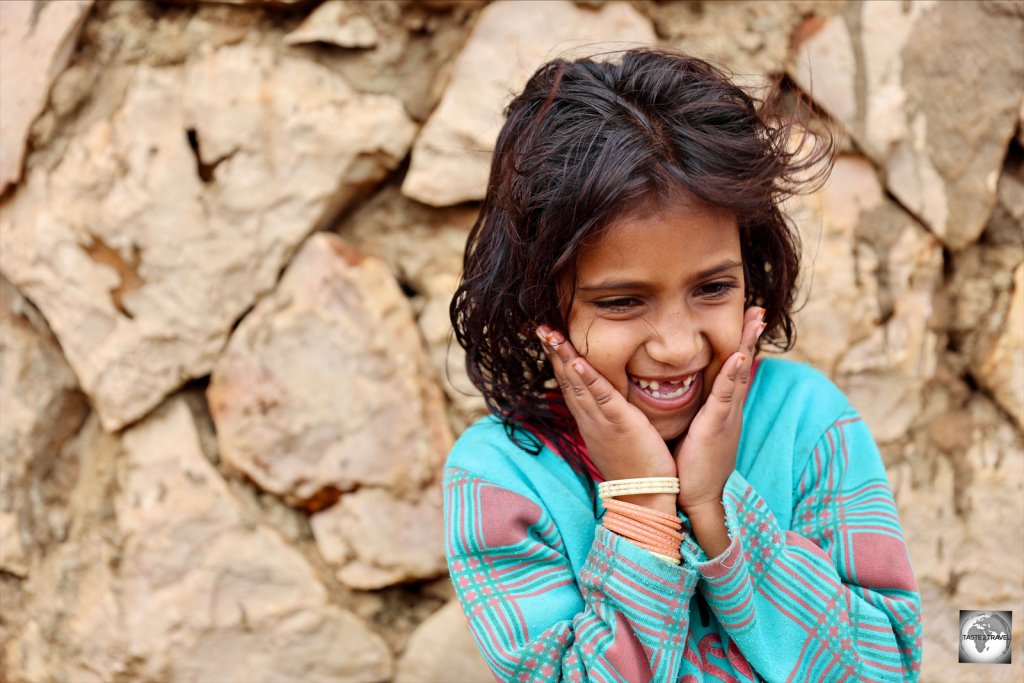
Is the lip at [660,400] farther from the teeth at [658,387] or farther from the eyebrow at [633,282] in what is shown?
the eyebrow at [633,282]

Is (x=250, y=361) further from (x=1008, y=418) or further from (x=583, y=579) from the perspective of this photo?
(x=1008, y=418)

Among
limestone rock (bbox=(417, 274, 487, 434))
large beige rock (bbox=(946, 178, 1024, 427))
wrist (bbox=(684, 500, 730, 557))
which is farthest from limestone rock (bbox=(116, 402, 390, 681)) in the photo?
large beige rock (bbox=(946, 178, 1024, 427))

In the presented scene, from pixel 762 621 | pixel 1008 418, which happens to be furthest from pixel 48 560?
pixel 1008 418

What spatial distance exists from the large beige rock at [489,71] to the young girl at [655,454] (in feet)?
1.58

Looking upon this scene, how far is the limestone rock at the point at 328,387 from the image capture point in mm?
2205

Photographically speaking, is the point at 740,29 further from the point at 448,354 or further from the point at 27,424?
the point at 27,424

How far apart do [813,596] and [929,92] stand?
123cm

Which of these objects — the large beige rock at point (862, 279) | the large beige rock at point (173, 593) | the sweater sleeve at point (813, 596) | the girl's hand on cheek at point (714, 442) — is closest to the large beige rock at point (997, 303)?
the large beige rock at point (862, 279)

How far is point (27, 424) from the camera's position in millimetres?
2277

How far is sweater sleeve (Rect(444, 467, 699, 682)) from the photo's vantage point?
1.48 metres

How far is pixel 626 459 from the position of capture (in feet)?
5.16

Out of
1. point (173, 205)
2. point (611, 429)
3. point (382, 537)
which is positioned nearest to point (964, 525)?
point (611, 429)

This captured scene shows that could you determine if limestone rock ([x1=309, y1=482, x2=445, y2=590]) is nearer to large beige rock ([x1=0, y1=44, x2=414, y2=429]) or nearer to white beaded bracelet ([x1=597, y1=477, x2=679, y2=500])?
large beige rock ([x1=0, y1=44, x2=414, y2=429])

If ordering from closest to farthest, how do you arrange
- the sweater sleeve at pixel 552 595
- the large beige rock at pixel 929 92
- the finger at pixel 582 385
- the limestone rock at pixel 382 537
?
the sweater sleeve at pixel 552 595
the finger at pixel 582 385
the large beige rock at pixel 929 92
the limestone rock at pixel 382 537
